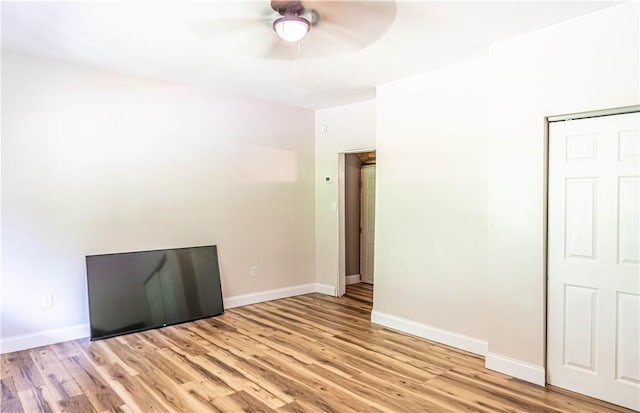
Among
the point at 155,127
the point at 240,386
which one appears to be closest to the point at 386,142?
the point at 155,127

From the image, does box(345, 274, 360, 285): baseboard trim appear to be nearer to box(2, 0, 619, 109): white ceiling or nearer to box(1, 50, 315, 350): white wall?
box(1, 50, 315, 350): white wall

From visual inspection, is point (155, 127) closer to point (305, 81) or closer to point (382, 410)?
point (305, 81)

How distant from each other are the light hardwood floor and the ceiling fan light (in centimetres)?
249

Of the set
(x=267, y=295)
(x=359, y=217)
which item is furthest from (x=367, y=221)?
(x=267, y=295)

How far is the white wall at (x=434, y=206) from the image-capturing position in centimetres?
361

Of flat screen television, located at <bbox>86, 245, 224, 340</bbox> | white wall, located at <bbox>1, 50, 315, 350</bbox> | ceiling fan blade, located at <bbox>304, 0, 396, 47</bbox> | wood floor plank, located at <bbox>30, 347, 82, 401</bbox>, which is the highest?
ceiling fan blade, located at <bbox>304, 0, 396, 47</bbox>

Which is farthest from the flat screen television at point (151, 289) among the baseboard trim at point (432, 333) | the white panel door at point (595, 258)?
the white panel door at point (595, 258)

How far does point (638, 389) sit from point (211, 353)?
10.4 feet

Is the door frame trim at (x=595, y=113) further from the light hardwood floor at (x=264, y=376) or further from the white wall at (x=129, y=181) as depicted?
the white wall at (x=129, y=181)

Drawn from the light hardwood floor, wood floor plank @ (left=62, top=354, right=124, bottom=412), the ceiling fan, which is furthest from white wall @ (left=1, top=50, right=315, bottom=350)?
the ceiling fan

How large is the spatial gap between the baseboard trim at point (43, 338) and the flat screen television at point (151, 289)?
Answer: 0.53ft

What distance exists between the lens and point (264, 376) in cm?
307

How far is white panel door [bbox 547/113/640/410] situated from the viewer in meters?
2.61

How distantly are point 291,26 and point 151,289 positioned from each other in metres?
3.07
